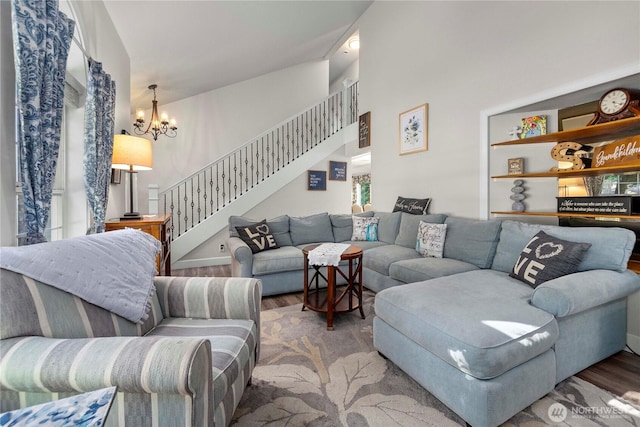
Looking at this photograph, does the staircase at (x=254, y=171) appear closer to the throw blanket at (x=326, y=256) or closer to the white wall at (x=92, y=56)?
the white wall at (x=92, y=56)

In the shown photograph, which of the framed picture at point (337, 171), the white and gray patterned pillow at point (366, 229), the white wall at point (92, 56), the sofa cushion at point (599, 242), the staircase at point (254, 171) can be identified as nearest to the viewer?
the sofa cushion at point (599, 242)

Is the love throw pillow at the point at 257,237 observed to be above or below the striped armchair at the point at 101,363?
above

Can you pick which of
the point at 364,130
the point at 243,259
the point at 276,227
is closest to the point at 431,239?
the point at 276,227

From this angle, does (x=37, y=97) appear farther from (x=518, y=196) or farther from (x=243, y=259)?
(x=518, y=196)

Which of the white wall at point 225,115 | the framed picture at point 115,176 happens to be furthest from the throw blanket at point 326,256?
the white wall at point 225,115

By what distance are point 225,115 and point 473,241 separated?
191 inches

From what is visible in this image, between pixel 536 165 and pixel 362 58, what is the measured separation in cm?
355

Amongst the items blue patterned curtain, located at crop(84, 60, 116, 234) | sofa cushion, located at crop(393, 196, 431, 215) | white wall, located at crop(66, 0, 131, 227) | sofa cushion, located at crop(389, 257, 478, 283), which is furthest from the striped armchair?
sofa cushion, located at crop(393, 196, 431, 215)

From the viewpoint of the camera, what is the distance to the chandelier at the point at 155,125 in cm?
471

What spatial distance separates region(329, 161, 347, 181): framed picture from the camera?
19.9 feet

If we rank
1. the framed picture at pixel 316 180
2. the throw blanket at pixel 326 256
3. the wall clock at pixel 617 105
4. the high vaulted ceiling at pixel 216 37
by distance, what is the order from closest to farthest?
the wall clock at pixel 617 105, the throw blanket at pixel 326 256, the high vaulted ceiling at pixel 216 37, the framed picture at pixel 316 180

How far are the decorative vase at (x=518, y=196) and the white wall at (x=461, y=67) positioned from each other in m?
0.33

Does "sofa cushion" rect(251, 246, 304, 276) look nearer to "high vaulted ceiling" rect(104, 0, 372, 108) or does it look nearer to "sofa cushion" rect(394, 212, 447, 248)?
"sofa cushion" rect(394, 212, 447, 248)

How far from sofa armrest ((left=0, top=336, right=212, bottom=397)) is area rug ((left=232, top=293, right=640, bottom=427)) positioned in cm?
80
